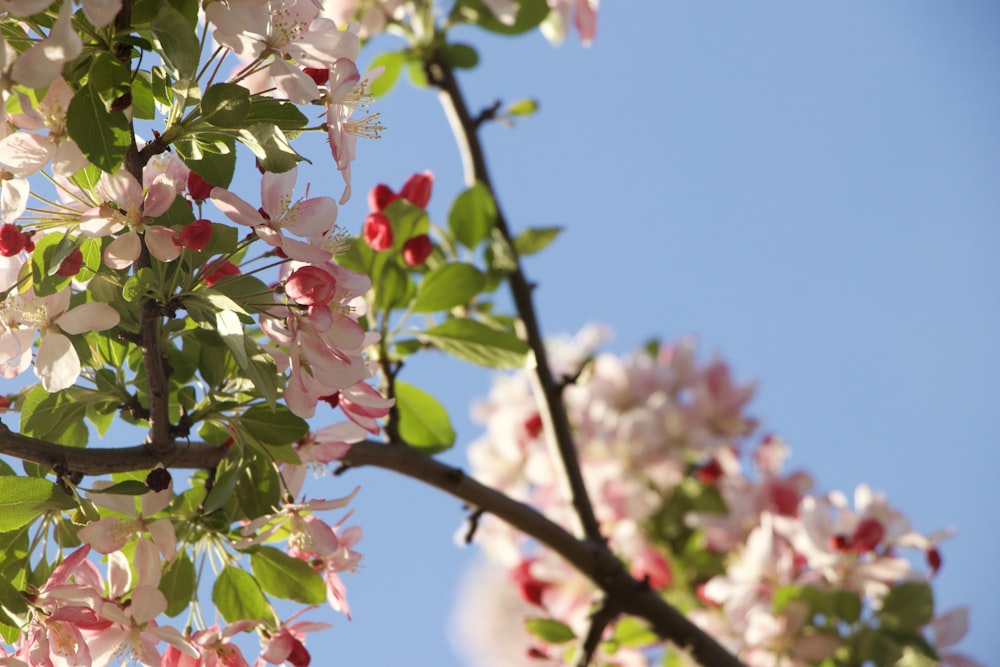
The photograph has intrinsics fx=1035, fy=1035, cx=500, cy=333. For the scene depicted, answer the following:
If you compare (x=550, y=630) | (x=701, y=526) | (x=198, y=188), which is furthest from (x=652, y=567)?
(x=198, y=188)

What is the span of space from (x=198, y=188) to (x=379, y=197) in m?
0.39

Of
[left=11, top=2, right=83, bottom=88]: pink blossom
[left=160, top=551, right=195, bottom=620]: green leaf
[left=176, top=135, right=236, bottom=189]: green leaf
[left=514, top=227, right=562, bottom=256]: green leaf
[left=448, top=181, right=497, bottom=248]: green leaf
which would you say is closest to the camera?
[left=11, top=2, right=83, bottom=88]: pink blossom

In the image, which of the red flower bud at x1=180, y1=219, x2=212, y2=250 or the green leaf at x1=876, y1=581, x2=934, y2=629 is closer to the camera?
the red flower bud at x1=180, y1=219, x2=212, y2=250

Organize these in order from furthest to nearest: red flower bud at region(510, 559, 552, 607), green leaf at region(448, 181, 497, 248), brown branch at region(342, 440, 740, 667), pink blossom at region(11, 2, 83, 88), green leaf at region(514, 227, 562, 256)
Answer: red flower bud at region(510, 559, 552, 607)
green leaf at region(514, 227, 562, 256)
green leaf at region(448, 181, 497, 248)
brown branch at region(342, 440, 740, 667)
pink blossom at region(11, 2, 83, 88)

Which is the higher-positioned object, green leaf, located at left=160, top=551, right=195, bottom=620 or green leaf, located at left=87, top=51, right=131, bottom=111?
green leaf, located at left=87, top=51, right=131, bottom=111

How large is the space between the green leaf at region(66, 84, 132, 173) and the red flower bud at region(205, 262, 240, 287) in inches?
4.3

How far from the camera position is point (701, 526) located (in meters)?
1.84

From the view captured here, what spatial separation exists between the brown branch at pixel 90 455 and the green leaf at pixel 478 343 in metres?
0.41

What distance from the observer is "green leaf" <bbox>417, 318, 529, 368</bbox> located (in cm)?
105

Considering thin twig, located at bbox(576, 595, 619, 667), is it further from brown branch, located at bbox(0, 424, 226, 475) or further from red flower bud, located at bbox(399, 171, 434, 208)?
brown branch, located at bbox(0, 424, 226, 475)

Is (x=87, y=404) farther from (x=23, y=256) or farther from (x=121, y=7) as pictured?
(x=121, y=7)

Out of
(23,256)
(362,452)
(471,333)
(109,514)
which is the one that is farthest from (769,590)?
(23,256)

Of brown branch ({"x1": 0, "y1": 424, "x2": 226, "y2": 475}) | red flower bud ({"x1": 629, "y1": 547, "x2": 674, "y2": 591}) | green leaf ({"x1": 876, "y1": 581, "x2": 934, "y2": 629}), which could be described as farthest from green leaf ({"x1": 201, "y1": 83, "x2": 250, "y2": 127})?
red flower bud ({"x1": 629, "y1": 547, "x2": 674, "y2": 591})

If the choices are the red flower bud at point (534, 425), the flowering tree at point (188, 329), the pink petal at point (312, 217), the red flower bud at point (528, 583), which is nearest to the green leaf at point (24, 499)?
the flowering tree at point (188, 329)
